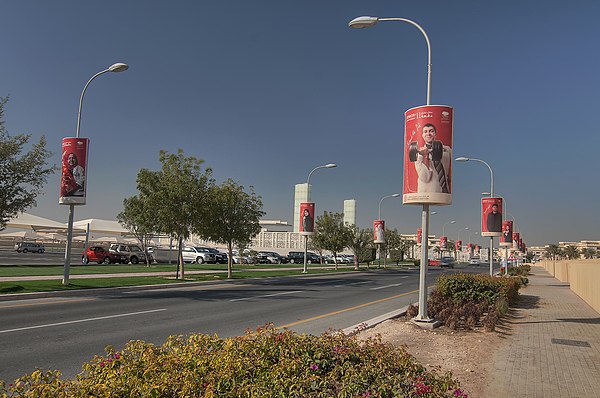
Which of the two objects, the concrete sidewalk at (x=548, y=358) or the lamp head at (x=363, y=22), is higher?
the lamp head at (x=363, y=22)

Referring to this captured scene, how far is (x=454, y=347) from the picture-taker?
8.72 m

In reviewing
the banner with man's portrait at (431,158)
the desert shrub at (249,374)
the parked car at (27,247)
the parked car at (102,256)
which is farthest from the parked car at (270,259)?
the desert shrub at (249,374)

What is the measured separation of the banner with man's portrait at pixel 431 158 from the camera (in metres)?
10.9

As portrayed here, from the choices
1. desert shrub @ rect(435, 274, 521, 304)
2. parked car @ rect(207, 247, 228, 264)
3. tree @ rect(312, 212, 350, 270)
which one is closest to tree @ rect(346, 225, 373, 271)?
tree @ rect(312, 212, 350, 270)

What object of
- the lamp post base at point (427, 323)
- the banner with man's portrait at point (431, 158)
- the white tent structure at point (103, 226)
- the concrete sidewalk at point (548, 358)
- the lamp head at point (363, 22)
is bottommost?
the concrete sidewalk at point (548, 358)

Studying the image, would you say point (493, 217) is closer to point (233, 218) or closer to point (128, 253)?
point (233, 218)

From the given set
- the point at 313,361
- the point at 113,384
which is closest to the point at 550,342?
the point at 313,361

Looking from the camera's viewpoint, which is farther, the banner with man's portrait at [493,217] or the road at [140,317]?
the banner with man's portrait at [493,217]

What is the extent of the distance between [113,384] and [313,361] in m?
1.60

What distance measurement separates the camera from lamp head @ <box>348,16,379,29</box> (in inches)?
469

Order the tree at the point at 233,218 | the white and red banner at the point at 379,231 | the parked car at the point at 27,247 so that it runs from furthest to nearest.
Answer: the parked car at the point at 27,247
the white and red banner at the point at 379,231
the tree at the point at 233,218

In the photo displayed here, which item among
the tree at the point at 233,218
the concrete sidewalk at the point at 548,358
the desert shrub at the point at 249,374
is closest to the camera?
the desert shrub at the point at 249,374

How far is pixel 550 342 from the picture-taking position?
9.81m

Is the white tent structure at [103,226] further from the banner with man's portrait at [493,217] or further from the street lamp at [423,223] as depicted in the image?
the street lamp at [423,223]
